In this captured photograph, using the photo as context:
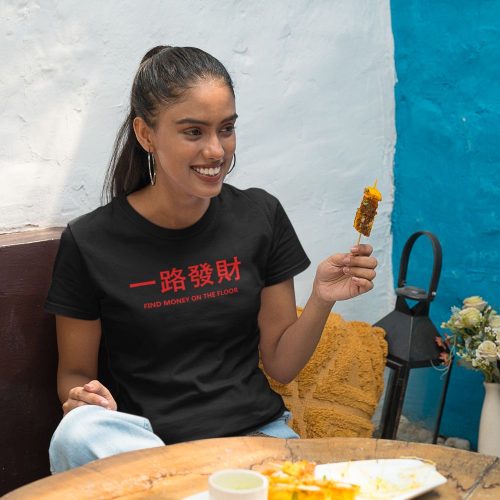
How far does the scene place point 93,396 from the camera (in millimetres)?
1831

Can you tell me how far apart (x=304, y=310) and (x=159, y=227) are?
436 millimetres

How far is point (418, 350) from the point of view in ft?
9.18

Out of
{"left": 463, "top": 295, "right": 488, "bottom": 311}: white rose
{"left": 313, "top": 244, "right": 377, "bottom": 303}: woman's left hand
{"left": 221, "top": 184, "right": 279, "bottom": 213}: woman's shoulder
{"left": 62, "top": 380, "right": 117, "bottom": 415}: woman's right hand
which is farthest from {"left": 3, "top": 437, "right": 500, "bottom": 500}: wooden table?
{"left": 463, "top": 295, "right": 488, "bottom": 311}: white rose

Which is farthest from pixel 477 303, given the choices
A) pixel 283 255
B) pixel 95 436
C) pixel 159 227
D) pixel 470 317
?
pixel 95 436

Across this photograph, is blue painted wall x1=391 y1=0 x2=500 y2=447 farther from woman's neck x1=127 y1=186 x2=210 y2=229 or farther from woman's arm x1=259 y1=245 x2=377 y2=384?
woman's neck x1=127 y1=186 x2=210 y2=229

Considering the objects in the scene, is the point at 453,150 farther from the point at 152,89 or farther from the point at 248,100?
the point at 152,89

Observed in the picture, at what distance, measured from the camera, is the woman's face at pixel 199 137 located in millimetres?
2064

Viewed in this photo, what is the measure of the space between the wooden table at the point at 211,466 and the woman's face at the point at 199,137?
723 millimetres

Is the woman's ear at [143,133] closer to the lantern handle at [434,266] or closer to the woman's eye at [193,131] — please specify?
the woman's eye at [193,131]

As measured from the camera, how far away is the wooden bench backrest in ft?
7.50

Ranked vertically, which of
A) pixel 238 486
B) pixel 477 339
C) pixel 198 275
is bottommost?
pixel 238 486

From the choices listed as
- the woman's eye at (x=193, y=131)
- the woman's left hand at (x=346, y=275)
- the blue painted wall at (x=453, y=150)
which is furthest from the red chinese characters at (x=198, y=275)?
the blue painted wall at (x=453, y=150)

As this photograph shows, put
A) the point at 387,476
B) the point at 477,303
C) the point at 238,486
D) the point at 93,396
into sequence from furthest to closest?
the point at 477,303 < the point at 93,396 < the point at 387,476 < the point at 238,486

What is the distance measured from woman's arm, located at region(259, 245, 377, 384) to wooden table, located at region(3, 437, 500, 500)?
51 cm
